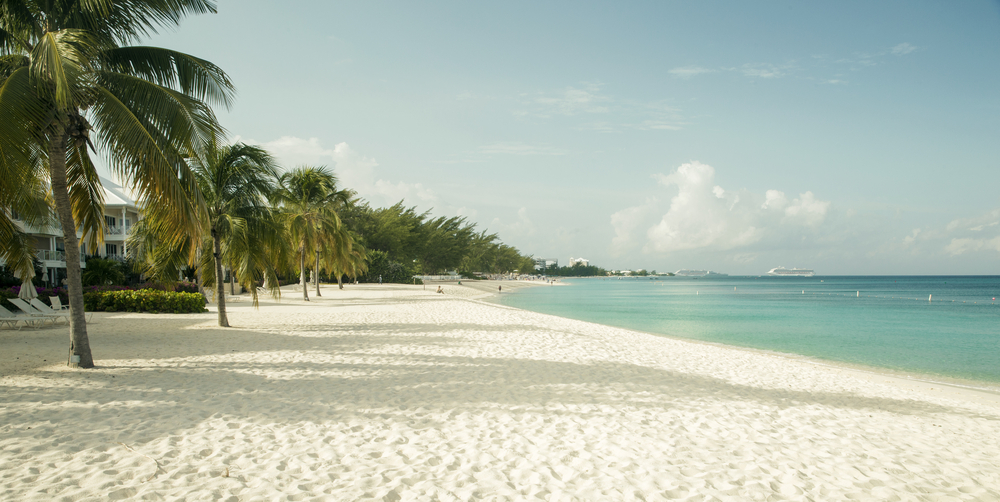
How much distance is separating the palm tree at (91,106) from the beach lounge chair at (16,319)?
514cm

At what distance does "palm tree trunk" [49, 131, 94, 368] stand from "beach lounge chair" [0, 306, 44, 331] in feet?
19.3

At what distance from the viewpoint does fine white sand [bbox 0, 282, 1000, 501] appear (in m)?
3.82

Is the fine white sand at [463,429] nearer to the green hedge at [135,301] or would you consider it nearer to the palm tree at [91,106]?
the palm tree at [91,106]

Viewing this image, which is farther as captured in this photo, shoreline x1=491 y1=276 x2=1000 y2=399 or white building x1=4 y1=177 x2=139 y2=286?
white building x1=4 y1=177 x2=139 y2=286

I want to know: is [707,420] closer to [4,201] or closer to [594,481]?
[594,481]

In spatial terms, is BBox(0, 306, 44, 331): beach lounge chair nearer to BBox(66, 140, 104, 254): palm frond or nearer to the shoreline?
BBox(66, 140, 104, 254): palm frond

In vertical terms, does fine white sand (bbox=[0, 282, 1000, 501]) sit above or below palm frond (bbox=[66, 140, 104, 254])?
below

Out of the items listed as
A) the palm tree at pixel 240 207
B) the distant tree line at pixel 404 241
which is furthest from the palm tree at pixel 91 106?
the distant tree line at pixel 404 241

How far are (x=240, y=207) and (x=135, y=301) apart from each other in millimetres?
6847

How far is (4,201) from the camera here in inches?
274

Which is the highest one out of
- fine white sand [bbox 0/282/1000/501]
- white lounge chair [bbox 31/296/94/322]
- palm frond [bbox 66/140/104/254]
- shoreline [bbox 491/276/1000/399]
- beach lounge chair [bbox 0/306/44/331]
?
palm frond [bbox 66/140/104/254]

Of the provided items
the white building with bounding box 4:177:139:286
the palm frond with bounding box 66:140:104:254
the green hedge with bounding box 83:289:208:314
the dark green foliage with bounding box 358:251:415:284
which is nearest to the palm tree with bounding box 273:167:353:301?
the green hedge with bounding box 83:289:208:314

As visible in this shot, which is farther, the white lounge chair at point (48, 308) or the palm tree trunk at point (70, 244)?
the white lounge chair at point (48, 308)

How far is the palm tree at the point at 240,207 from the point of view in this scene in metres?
12.4
